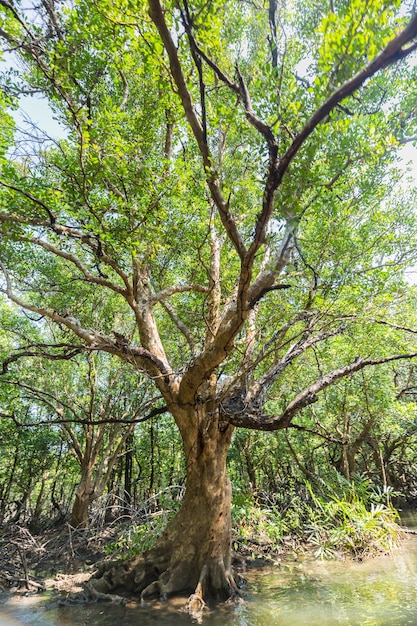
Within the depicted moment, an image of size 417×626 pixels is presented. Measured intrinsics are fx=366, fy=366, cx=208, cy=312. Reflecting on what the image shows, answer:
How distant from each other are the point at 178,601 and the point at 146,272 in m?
5.41

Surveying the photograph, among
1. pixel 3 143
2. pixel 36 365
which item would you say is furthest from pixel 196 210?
pixel 36 365

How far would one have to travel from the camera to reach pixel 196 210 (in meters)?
7.00

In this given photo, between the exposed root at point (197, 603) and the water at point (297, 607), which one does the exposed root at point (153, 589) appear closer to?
the water at point (297, 607)

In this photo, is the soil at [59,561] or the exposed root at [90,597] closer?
the exposed root at [90,597]

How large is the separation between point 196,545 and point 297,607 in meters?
1.63

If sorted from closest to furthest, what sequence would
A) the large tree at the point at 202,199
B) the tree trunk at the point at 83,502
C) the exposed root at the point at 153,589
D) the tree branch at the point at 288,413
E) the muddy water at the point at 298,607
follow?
the large tree at the point at 202,199, the muddy water at the point at 298,607, the exposed root at the point at 153,589, the tree branch at the point at 288,413, the tree trunk at the point at 83,502

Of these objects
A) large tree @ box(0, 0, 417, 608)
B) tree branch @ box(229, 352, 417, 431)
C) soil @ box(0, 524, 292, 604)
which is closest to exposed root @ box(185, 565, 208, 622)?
large tree @ box(0, 0, 417, 608)

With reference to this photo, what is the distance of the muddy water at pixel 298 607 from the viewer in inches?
179

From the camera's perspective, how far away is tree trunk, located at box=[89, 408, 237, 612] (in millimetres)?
5582

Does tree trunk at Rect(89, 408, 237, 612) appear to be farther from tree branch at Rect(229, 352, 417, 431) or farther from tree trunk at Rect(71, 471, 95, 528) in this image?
tree trunk at Rect(71, 471, 95, 528)

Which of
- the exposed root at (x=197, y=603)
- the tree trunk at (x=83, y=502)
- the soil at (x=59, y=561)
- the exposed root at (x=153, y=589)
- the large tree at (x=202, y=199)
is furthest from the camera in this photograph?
the tree trunk at (x=83, y=502)

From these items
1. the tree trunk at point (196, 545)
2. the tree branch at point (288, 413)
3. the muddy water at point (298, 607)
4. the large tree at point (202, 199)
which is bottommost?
the muddy water at point (298, 607)

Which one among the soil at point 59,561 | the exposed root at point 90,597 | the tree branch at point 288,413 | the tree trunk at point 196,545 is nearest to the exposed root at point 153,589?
the tree trunk at point 196,545

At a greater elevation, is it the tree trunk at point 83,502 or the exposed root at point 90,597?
the tree trunk at point 83,502
